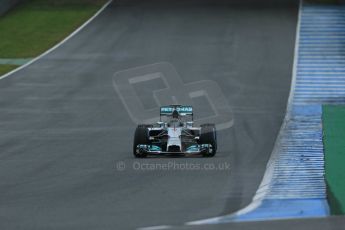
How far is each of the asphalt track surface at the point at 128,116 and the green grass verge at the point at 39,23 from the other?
1.04 m

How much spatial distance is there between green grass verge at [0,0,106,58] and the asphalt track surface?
104 centimetres

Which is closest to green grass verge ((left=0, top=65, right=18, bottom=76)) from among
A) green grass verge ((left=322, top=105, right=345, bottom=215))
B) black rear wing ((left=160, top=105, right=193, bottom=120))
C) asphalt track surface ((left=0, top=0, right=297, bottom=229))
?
asphalt track surface ((left=0, top=0, right=297, bottom=229))

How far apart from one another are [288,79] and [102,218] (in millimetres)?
18958

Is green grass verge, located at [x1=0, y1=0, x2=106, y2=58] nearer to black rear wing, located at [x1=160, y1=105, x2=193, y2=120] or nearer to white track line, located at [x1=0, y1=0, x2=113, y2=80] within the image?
white track line, located at [x1=0, y1=0, x2=113, y2=80]

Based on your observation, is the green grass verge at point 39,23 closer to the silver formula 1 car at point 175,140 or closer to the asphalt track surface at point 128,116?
the asphalt track surface at point 128,116

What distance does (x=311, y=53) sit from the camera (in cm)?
3522

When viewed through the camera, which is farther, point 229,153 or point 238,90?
point 238,90

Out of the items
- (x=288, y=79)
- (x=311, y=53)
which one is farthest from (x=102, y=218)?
(x=311, y=53)

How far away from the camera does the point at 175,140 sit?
20.5 m

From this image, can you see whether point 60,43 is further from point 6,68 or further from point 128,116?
point 128,116

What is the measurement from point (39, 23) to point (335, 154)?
25594 millimetres

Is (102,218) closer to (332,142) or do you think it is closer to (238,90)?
(332,142)

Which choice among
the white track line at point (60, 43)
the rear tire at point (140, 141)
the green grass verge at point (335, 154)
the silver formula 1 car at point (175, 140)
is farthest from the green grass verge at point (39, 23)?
the rear tire at point (140, 141)

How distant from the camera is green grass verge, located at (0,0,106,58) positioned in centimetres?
3834
